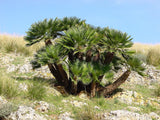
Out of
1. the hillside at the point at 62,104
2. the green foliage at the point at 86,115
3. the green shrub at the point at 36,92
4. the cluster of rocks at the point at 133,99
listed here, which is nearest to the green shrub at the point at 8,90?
the hillside at the point at 62,104

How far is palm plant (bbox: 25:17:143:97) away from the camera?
6.17 meters

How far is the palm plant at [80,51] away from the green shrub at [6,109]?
1600 mm

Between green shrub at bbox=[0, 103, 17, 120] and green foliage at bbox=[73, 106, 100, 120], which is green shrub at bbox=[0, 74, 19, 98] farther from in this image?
green foliage at bbox=[73, 106, 100, 120]

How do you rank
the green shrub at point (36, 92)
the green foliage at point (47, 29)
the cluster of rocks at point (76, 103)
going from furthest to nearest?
the green foliage at point (47, 29)
the green shrub at point (36, 92)
the cluster of rocks at point (76, 103)

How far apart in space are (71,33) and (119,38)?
132 centimetres

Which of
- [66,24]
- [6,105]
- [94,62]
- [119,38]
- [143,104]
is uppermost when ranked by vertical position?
[66,24]

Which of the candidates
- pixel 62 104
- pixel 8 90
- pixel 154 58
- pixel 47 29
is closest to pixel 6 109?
pixel 8 90

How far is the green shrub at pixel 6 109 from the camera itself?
4.87 metres

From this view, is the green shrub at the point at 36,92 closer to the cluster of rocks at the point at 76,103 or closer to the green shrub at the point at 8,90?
the green shrub at the point at 8,90

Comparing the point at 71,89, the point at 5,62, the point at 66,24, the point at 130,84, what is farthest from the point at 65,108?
the point at 5,62

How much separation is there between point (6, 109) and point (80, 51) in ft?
7.88

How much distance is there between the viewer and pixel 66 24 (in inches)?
286

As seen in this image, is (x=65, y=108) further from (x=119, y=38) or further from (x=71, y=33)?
(x=119, y=38)

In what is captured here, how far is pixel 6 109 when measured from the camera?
4879mm
